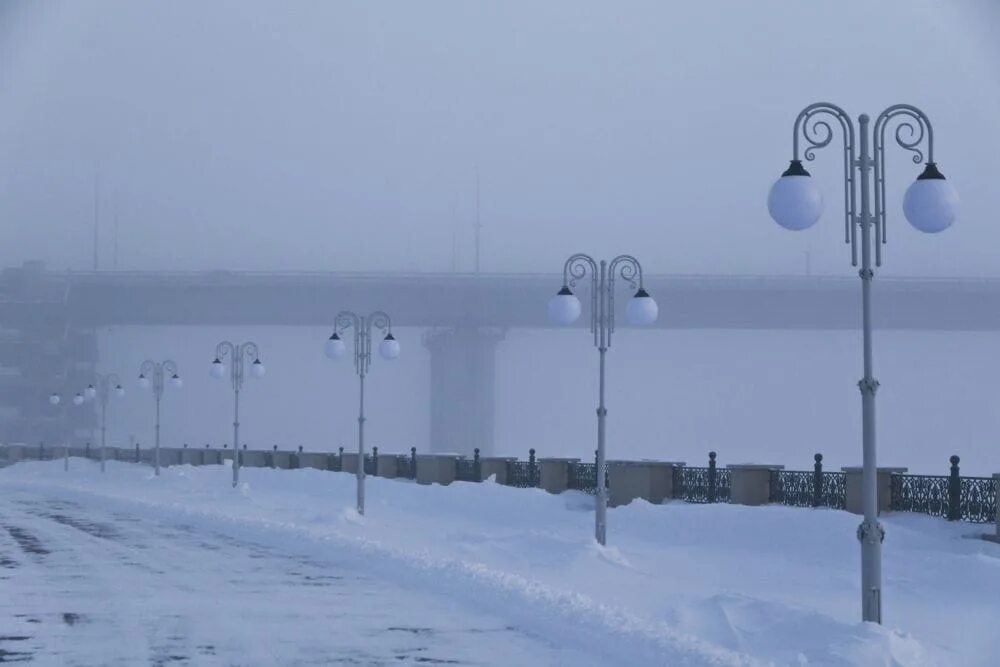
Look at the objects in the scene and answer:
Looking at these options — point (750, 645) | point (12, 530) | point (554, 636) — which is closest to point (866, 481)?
point (750, 645)

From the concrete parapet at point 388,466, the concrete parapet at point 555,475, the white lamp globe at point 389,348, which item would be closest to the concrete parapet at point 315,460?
the concrete parapet at point 388,466

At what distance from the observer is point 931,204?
13.2 meters

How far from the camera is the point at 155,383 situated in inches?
2259

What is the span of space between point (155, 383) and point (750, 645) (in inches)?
1821

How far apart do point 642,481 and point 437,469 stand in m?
14.9

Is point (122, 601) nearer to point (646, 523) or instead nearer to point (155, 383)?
point (646, 523)

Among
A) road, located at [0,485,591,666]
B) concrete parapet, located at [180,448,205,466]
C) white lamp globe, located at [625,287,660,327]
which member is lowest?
road, located at [0,485,591,666]

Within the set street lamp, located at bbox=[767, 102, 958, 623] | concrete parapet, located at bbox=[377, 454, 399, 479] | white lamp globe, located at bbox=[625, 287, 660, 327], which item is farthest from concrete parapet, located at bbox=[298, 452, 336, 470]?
street lamp, located at bbox=[767, 102, 958, 623]

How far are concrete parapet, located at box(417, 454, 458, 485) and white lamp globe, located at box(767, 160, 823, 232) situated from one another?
35448mm

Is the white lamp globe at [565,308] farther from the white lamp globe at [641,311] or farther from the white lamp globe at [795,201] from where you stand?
the white lamp globe at [795,201]

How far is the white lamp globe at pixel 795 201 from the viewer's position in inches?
519

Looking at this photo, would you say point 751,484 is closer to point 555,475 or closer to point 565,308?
point 565,308

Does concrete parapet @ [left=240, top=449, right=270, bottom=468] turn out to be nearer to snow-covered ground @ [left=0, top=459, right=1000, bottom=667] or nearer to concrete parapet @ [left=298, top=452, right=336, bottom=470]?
concrete parapet @ [left=298, top=452, right=336, bottom=470]

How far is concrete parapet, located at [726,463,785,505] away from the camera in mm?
30875
